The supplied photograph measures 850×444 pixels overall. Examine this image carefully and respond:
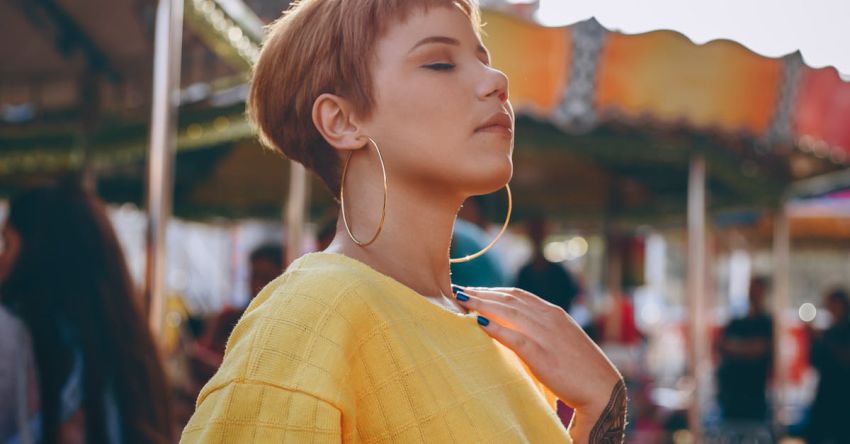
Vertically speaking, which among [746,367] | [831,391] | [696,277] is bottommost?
[831,391]

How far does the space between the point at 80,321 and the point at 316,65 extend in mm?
1663

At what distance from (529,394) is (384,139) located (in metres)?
0.40

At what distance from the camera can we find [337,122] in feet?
4.30

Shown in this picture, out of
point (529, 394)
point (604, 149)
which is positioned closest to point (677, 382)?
point (604, 149)

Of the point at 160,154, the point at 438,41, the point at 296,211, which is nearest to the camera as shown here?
the point at 438,41

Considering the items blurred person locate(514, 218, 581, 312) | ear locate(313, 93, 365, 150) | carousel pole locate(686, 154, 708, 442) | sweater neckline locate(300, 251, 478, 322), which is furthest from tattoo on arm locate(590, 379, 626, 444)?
carousel pole locate(686, 154, 708, 442)

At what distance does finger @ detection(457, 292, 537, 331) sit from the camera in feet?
4.33

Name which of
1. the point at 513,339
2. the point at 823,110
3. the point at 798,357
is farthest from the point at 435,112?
the point at 798,357

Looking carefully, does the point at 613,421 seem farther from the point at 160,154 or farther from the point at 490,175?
the point at 160,154

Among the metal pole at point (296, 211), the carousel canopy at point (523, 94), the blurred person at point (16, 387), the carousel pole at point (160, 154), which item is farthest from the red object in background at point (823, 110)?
the blurred person at point (16, 387)

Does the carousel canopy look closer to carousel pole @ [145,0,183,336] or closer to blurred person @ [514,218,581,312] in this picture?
carousel pole @ [145,0,183,336]

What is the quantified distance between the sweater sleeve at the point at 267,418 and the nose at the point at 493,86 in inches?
19.8

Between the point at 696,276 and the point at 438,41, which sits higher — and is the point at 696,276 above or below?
below

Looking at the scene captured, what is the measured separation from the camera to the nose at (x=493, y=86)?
1278mm
